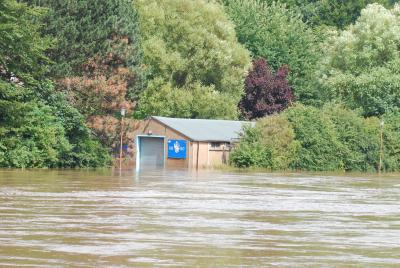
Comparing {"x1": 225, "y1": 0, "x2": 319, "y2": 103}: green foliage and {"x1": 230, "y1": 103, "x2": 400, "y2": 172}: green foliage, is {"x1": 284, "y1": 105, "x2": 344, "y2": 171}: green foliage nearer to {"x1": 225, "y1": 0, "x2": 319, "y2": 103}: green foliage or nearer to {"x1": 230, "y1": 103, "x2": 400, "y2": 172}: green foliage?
{"x1": 230, "y1": 103, "x2": 400, "y2": 172}: green foliage

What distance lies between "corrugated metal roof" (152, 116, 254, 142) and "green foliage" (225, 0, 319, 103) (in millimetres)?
19787

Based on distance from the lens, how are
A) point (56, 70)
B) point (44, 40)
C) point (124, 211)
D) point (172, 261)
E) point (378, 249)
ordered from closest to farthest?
point (172, 261) < point (378, 249) < point (124, 211) < point (44, 40) < point (56, 70)

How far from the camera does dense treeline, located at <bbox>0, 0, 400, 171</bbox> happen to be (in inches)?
2116

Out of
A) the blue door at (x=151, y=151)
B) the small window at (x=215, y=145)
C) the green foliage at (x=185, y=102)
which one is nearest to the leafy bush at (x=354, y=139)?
the small window at (x=215, y=145)

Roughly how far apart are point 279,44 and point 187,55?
60.3 ft

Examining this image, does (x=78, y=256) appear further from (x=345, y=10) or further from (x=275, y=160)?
(x=345, y=10)

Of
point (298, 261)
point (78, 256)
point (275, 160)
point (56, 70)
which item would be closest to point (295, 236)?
point (298, 261)

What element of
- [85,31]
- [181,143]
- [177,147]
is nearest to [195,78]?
[177,147]

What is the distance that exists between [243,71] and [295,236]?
62844mm

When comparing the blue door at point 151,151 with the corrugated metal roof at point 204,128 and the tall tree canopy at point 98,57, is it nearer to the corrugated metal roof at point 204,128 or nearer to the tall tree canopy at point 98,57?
the corrugated metal roof at point 204,128

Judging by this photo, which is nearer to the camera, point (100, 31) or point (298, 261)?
point (298, 261)

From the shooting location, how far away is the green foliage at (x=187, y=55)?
77.3 metres

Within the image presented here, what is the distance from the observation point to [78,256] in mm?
15375

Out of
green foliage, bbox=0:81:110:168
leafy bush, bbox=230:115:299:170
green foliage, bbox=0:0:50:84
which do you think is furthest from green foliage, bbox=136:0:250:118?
green foliage, bbox=0:0:50:84
